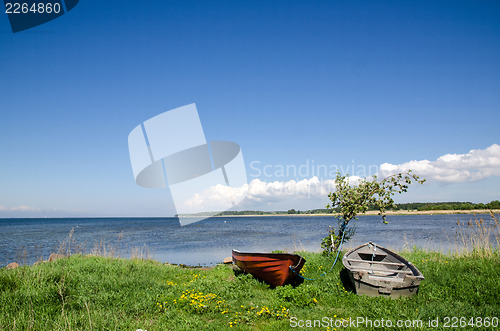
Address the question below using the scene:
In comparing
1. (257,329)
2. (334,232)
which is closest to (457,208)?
(334,232)

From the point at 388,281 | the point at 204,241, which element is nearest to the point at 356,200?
the point at 388,281

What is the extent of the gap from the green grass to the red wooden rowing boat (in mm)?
380

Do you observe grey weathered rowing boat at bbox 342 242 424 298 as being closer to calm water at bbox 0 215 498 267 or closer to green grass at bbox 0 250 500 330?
green grass at bbox 0 250 500 330

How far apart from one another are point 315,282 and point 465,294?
3.80 metres

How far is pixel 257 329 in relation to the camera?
620 cm

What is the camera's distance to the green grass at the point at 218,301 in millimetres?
6176

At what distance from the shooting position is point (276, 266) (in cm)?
897

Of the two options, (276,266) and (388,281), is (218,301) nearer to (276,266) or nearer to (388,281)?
(276,266)

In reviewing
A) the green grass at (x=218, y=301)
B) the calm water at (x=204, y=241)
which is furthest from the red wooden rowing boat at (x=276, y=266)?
the calm water at (x=204, y=241)

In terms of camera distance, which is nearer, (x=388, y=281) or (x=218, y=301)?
(x=388, y=281)

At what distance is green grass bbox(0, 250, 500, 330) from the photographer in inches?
243

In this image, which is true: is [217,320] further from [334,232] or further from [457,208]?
[457,208]

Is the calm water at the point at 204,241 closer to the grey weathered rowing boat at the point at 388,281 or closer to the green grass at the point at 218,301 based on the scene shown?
the green grass at the point at 218,301

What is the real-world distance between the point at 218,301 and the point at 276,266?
6.97ft
